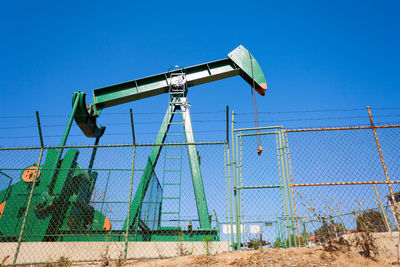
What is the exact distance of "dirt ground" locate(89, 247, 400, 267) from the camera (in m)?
3.29

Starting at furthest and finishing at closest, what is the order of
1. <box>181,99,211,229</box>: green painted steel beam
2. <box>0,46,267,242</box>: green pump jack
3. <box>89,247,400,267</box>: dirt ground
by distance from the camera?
1. <box>181,99,211,229</box>: green painted steel beam
2. <box>0,46,267,242</box>: green pump jack
3. <box>89,247,400,267</box>: dirt ground

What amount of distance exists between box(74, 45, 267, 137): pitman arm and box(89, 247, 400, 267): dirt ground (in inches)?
264

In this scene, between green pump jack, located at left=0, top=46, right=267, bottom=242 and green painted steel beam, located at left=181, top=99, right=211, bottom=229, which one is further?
green painted steel beam, located at left=181, top=99, right=211, bottom=229

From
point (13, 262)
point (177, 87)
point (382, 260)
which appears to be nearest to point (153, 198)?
point (13, 262)

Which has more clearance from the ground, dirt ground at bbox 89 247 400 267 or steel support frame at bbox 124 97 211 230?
steel support frame at bbox 124 97 211 230

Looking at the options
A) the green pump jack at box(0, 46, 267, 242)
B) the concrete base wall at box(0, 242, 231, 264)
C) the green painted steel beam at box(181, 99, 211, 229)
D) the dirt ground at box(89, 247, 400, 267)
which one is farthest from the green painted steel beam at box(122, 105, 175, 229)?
the dirt ground at box(89, 247, 400, 267)

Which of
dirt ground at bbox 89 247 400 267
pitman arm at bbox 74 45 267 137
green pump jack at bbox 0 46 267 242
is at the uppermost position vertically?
pitman arm at bbox 74 45 267 137

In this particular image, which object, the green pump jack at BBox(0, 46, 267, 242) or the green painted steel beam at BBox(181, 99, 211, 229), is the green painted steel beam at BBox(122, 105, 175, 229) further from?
the green painted steel beam at BBox(181, 99, 211, 229)

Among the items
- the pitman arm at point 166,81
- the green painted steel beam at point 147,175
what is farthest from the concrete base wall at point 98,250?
the pitman arm at point 166,81

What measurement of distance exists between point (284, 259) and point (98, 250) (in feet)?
9.95

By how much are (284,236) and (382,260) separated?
1397 mm

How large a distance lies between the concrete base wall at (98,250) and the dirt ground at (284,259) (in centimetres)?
56

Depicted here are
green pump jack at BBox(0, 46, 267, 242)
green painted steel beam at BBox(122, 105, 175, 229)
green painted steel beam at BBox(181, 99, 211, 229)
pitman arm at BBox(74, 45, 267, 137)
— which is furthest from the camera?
pitman arm at BBox(74, 45, 267, 137)

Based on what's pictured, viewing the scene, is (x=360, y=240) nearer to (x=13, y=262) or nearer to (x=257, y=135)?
(x=257, y=135)
